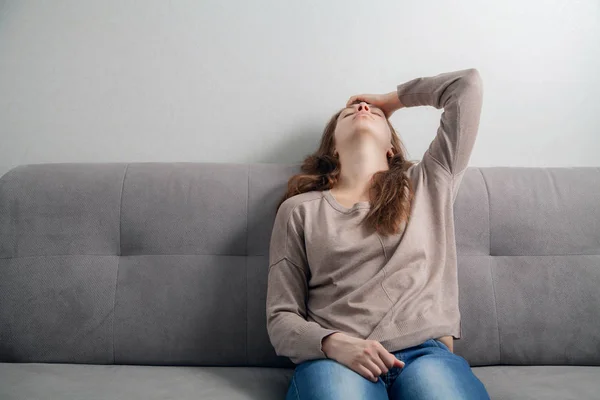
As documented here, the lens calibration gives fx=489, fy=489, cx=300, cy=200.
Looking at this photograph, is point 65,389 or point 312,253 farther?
point 312,253

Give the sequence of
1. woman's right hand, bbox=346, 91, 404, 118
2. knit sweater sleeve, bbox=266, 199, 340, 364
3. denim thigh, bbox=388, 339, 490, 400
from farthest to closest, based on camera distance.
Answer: woman's right hand, bbox=346, 91, 404, 118 < knit sweater sleeve, bbox=266, 199, 340, 364 < denim thigh, bbox=388, 339, 490, 400

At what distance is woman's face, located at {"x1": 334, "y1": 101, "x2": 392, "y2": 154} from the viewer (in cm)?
139

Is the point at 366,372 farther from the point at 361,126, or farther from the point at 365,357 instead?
the point at 361,126

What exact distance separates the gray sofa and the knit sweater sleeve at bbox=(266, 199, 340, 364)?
148mm

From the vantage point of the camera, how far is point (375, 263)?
123 cm

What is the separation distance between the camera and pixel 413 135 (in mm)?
1687

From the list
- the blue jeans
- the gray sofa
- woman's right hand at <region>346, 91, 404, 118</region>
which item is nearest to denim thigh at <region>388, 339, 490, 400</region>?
the blue jeans

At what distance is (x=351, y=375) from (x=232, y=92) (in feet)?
3.45

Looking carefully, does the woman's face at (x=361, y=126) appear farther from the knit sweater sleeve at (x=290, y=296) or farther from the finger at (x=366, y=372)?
the finger at (x=366, y=372)

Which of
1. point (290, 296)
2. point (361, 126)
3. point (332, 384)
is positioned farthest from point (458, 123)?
point (332, 384)

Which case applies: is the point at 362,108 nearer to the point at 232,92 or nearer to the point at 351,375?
the point at 232,92

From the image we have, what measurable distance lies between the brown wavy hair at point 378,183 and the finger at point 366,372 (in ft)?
1.16

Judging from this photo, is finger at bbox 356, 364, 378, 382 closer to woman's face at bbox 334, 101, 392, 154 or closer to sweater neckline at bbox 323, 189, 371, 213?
sweater neckline at bbox 323, 189, 371, 213

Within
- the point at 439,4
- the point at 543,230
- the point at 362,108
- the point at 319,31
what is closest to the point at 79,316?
the point at 362,108
